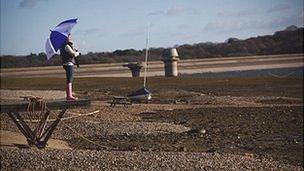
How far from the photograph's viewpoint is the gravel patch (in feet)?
36.3

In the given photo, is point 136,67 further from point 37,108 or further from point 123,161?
point 123,161

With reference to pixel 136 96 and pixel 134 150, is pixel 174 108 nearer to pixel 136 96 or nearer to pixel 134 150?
pixel 136 96

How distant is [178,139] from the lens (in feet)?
52.1

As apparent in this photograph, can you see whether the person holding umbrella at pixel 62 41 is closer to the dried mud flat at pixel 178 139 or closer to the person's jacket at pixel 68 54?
the person's jacket at pixel 68 54

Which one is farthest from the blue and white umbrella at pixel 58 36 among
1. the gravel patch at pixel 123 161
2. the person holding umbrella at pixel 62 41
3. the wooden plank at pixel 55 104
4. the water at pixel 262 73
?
the water at pixel 262 73

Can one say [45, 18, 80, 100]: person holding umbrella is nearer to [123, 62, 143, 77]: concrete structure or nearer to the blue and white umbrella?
the blue and white umbrella

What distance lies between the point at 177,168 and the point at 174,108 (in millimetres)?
14476

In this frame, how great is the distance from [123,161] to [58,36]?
3054mm

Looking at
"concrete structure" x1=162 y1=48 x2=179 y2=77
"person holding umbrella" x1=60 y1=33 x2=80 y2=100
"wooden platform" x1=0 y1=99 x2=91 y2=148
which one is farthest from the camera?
"concrete structure" x1=162 y1=48 x2=179 y2=77

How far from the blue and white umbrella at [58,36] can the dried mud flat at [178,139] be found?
2.33 metres

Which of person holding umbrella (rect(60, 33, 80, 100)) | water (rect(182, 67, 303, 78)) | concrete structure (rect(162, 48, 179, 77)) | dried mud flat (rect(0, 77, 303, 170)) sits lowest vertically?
water (rect(182, 67, 303, 78))

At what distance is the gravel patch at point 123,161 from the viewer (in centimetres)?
1108

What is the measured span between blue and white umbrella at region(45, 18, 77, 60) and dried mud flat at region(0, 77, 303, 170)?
7.65 feet

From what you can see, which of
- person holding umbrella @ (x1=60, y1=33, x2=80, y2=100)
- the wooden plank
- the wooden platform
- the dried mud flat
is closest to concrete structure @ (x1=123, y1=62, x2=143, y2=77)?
the dried mud flat
